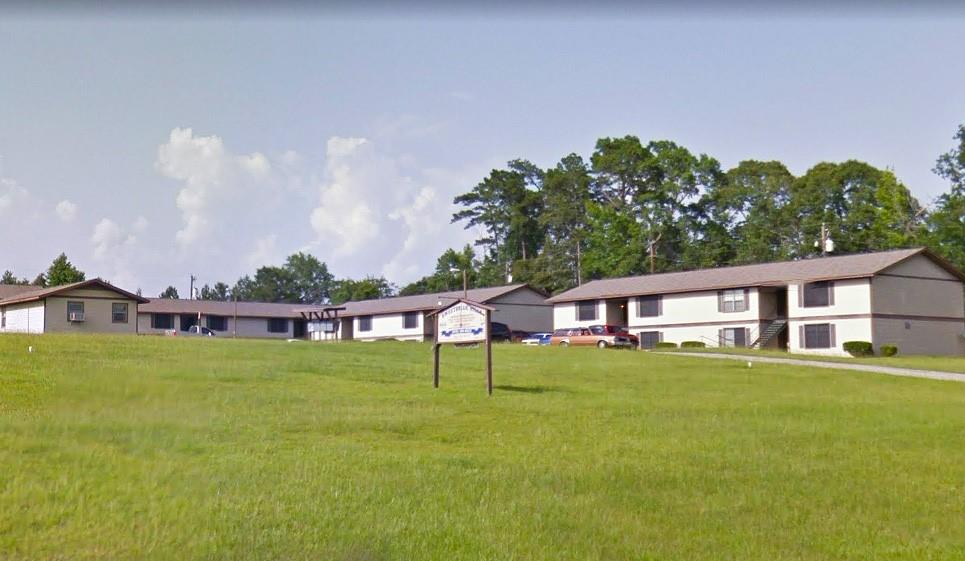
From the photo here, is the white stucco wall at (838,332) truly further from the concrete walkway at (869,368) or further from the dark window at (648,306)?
the concrete walkway at (869,368)

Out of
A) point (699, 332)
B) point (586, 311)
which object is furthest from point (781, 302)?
point (586, 311)

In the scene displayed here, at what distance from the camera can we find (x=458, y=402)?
1928 centimetres

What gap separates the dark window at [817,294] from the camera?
57031 millimetres

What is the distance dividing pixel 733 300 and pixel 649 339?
7.27 metres

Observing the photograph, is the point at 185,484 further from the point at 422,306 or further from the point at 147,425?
the point at 422,306

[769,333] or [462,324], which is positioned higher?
[462,324]

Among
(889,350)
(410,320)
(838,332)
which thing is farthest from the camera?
(410,320)

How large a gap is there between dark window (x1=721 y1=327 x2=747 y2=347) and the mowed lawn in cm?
4013

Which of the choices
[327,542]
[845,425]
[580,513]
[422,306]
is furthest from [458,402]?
[422,306]

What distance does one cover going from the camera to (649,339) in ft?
220

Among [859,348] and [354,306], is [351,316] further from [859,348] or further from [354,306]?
[859,348]

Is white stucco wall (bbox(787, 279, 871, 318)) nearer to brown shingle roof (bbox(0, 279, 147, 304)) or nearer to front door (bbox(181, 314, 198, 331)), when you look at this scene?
brown shingle roof (bbox(0, 279, 147, 304))

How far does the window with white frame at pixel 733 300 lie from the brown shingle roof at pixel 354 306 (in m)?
19.2

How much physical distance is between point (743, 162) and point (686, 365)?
200 ft
